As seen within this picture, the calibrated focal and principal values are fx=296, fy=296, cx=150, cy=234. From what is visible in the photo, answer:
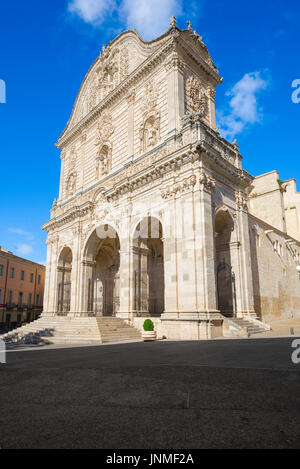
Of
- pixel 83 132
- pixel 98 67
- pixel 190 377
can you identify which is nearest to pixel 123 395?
pixel 190 377

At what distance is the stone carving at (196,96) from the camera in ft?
62.5

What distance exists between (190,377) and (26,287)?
3748cm

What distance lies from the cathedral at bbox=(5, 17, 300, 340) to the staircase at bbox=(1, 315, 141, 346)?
0.54m

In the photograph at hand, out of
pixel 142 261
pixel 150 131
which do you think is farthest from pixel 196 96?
pixel 142 261

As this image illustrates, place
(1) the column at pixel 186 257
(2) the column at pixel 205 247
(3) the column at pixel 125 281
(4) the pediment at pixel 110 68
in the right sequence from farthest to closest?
(4) the pediment at pixel 110 68
(3) the column at pixel 125 281
(1) the column at pixel 186 257
(2) the column at pixel 205 247

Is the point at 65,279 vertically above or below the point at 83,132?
below

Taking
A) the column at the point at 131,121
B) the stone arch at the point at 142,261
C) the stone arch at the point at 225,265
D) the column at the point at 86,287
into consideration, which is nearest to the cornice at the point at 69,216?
the column at the point at 86,287

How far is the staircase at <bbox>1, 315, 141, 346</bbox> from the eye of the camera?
14.9m

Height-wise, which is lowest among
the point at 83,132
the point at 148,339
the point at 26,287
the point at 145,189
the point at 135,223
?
the point at 148,339

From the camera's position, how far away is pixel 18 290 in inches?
1439

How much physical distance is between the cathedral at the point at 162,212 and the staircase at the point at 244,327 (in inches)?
2.8

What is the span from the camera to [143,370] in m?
5.67

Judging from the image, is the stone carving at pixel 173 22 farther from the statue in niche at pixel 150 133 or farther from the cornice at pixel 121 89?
the statue in niche at pixel 150 133

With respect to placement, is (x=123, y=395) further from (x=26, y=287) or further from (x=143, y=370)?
(x=26, y=287)
